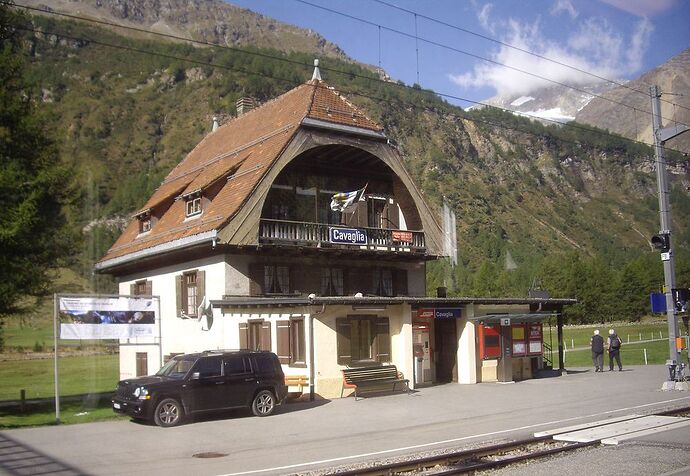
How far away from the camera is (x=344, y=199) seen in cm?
2880

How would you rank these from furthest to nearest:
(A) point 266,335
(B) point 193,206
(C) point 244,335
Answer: (B) point 193,206, (C) point 244,335, (A) point 266,335

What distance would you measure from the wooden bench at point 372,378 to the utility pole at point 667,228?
8379mm

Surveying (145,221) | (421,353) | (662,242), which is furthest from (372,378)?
(145,221)

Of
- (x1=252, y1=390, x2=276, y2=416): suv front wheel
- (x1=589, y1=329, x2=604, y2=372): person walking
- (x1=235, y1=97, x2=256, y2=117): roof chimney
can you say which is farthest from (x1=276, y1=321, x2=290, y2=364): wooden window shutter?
(x1=235, y1=97, x2=256, y2=117): roof chimney

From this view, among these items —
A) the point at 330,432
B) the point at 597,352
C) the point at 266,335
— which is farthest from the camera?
the point at 597,352

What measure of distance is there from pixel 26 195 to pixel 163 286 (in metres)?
9.18

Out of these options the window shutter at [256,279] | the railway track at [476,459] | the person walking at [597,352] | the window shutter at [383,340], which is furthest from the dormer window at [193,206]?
the railway track at [476,459]

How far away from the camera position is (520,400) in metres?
21.7

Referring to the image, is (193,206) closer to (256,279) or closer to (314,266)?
(256,279)

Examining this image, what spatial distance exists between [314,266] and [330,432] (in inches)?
483

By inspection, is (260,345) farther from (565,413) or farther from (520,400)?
(565,413)

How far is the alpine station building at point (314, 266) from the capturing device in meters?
24.5

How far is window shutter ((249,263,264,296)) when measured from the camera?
26.5 meters

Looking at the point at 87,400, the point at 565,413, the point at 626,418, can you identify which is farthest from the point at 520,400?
the point at 87,400
